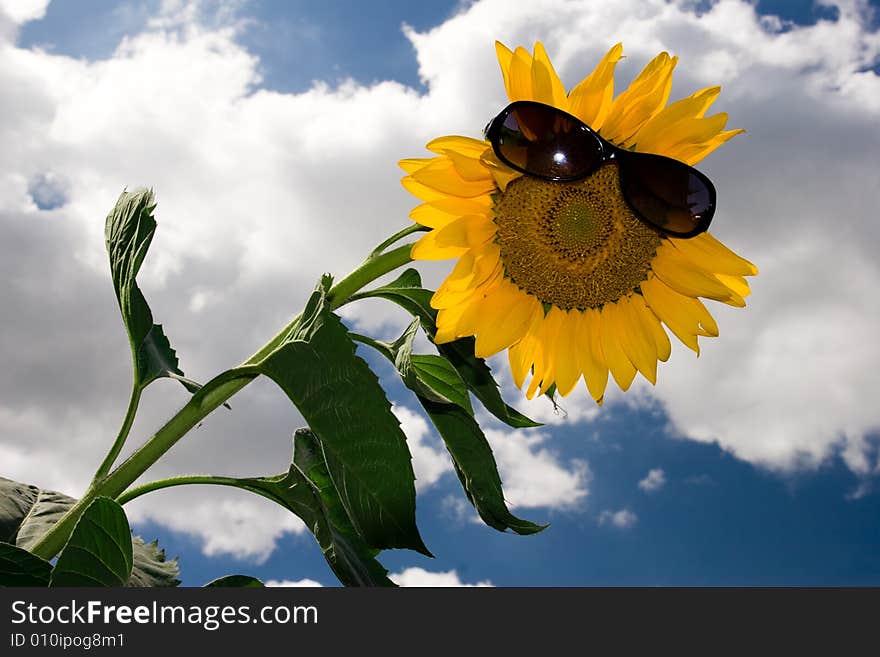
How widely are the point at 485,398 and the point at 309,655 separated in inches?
22.7

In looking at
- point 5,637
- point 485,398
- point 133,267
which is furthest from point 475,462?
point 5,637

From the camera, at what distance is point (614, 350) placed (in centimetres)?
176

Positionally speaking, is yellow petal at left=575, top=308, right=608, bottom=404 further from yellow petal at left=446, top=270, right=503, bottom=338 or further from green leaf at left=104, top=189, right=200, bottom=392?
green leaf at left=104, top=189, right=200, bottom=392

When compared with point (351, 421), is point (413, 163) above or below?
above

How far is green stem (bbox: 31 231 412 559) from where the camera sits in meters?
1.69

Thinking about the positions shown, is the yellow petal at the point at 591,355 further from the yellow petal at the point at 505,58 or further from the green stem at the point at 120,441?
the green stem at the point at 120,441

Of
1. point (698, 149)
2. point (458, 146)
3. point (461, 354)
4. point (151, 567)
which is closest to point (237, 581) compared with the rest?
point (151, 567)

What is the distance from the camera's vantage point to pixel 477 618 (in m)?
1.59

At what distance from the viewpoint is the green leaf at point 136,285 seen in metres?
1.78

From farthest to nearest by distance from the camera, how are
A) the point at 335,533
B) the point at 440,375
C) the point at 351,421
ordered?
1. the point at 440,375
2. the point at 335,533
3. the point at 351,421

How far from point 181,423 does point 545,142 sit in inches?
34.0

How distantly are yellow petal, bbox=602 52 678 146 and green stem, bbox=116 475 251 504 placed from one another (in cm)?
105

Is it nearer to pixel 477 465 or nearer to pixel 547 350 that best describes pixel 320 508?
pixel 477 465

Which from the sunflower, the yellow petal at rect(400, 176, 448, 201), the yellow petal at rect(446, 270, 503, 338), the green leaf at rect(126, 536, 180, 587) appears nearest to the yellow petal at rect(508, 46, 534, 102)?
the sunflower
